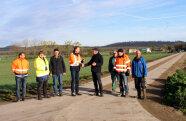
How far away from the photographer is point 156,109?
22.2 ft

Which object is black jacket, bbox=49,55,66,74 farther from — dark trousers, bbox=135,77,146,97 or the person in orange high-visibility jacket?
dark trousers, bbox=135,77,146,97

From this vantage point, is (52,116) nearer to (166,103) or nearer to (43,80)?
(43,80)

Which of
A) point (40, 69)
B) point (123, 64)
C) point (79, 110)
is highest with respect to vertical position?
point (123, 64)

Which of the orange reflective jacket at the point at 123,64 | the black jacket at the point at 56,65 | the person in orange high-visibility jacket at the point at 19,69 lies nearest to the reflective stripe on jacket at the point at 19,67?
the person in orange high-visibility jacket at the point at 19,69

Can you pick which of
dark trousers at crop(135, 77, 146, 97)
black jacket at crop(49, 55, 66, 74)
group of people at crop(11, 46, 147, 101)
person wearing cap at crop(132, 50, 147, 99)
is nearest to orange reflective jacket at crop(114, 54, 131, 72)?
group of people at crop(11, 46, 147, 101)

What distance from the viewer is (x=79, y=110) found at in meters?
6.63

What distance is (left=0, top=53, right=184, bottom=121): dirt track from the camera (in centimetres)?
590

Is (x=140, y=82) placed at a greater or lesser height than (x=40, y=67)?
lesser

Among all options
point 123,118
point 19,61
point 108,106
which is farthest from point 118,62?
point 19,61

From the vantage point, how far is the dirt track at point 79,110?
5902 millimetres

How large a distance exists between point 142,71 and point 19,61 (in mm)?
4964

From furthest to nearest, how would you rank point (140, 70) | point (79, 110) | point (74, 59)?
point (74, 59)
point (140, 70)
point (79, 110)

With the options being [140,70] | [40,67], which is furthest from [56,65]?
[140,70]

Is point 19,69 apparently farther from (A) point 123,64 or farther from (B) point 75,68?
(A) point 123,64
